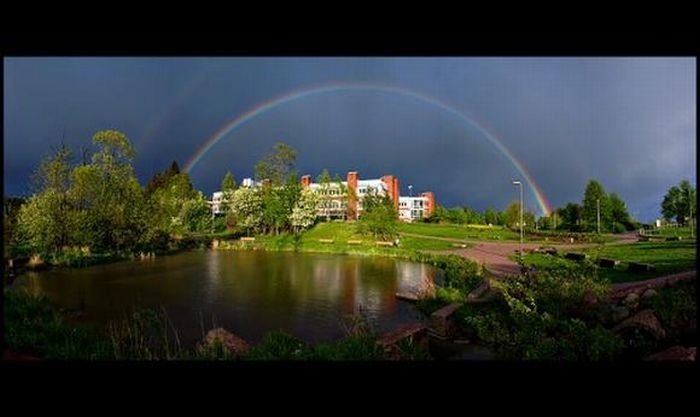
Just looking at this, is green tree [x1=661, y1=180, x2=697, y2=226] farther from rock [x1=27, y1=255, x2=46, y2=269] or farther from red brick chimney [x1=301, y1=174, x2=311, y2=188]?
rock [x1=27, y1=255, x2=46, y2=269]

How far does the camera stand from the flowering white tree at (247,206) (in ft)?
56.0

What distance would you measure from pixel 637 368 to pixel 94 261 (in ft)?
39.9

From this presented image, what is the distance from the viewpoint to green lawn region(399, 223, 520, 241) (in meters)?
18.7

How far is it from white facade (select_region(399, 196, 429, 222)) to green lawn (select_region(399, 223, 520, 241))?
233 cm

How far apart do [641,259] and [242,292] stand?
8.91 meters

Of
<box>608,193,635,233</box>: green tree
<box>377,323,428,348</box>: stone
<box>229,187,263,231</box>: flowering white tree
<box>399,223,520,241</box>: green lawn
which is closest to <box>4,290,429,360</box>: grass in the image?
<box>377,323,428,348</box>: stone

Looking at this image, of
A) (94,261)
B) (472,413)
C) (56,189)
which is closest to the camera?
(472,413)

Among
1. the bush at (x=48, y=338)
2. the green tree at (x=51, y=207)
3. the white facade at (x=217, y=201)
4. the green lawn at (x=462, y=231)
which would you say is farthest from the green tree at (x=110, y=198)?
the green lawn at (x=462, y=231)

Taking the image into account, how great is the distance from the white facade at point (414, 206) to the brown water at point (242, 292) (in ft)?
40.5

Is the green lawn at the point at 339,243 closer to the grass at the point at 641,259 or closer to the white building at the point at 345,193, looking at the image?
the white building at the point at 345,193

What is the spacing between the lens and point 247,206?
1723 cm

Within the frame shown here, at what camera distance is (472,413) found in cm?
219
